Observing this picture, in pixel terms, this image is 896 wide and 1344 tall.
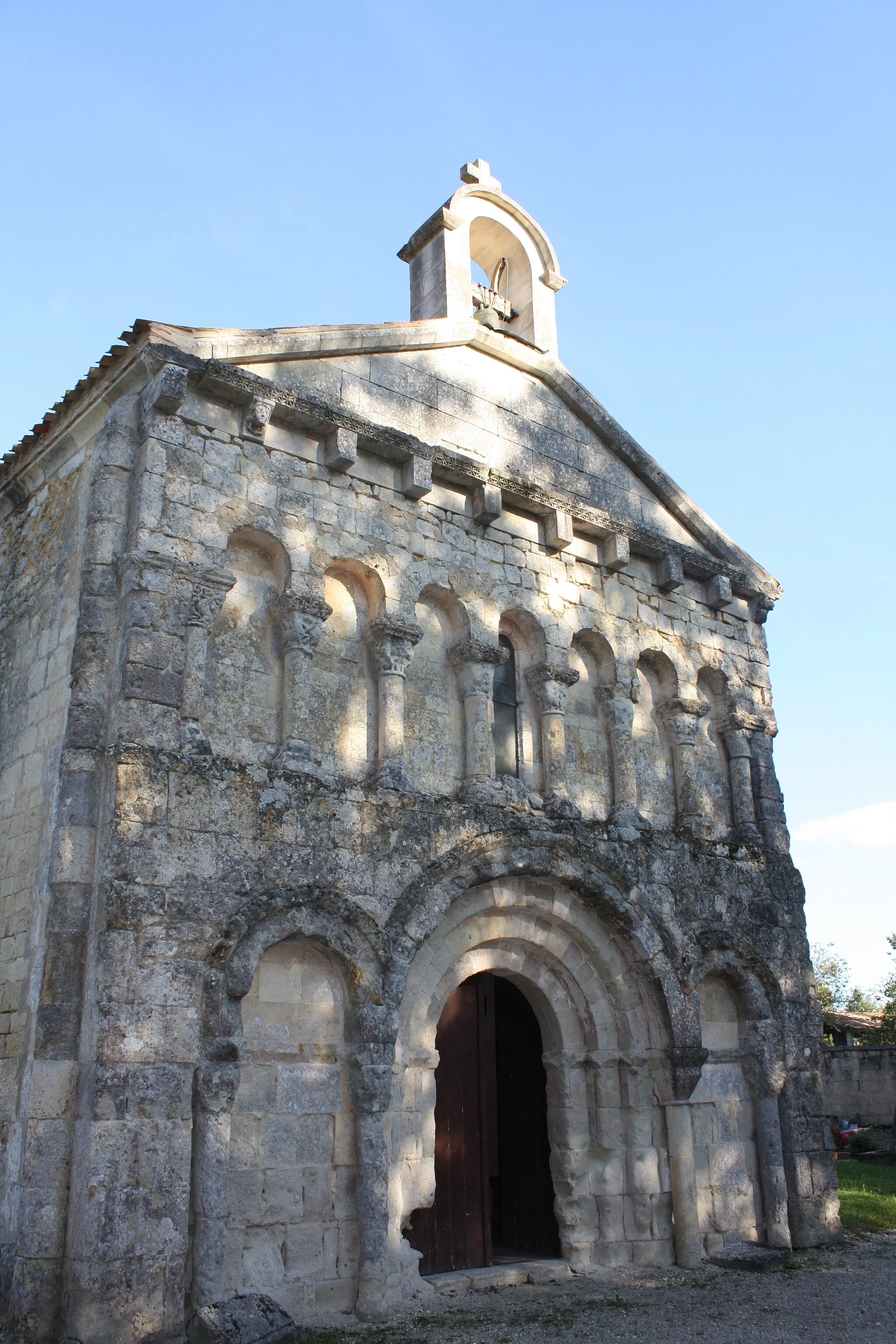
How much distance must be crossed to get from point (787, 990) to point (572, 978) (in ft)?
8.01

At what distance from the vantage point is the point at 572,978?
9.21 meters

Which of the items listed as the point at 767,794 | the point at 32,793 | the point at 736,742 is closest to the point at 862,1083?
the point at 767,794

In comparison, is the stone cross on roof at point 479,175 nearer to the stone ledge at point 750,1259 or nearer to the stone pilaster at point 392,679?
the stone pilaster at point 392,679

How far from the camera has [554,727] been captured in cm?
955

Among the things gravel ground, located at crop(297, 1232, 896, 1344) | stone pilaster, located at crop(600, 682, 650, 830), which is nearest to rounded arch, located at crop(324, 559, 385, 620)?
stone pilaster, located at crop(600, 682, 650, 830)

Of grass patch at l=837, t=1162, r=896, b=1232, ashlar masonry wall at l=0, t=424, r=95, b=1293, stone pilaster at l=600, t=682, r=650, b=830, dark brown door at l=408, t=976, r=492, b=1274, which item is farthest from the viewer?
grass patch at l=837, t=1162, r=896, b=1232

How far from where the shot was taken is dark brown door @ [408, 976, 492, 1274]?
27.7 feet

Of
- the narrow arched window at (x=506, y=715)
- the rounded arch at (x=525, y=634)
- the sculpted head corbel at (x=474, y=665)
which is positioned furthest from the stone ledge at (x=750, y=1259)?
the rounded arch at (x=525, y=634)

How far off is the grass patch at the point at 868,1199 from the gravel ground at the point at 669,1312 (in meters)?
1.99

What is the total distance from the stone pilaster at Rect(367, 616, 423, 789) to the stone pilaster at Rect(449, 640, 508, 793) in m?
0.57

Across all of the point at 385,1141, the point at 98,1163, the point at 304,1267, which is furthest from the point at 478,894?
the point at 98,1163

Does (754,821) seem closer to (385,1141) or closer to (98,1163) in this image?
(385,1141)

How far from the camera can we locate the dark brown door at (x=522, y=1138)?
9250mm

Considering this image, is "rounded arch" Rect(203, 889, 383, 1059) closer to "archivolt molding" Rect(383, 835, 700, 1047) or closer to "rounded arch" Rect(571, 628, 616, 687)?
"archivolt molding" Rect(383, 835, 700, 1047)
